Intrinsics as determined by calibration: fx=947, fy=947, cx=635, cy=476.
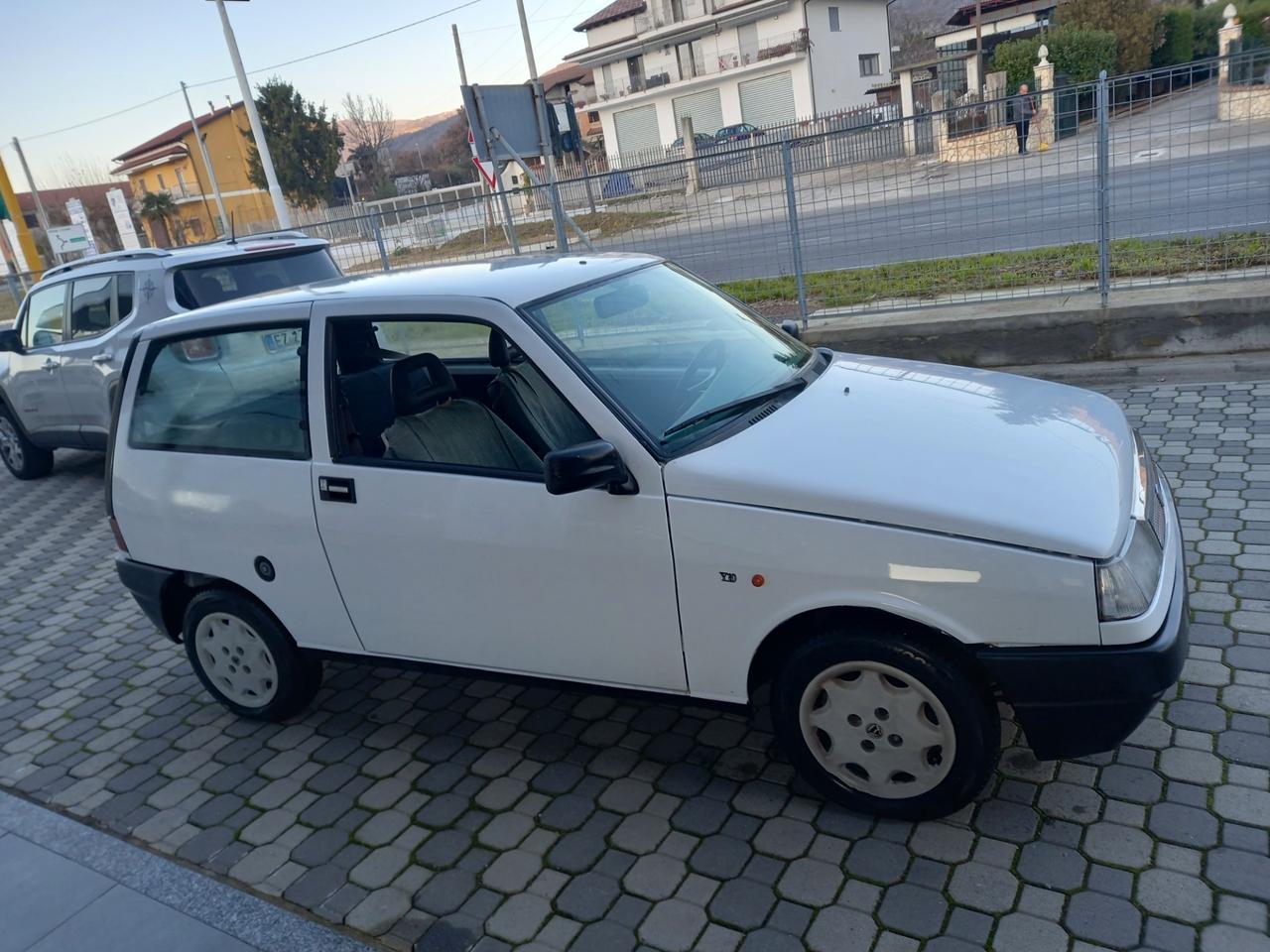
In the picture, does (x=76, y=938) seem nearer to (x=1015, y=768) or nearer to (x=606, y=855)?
(x=606, y=855)

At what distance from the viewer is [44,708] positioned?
190 inches

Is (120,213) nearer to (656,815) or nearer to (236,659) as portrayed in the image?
(236,659)

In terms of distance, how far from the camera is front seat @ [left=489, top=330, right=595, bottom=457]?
3.18m

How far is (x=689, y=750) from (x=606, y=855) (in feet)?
1.97

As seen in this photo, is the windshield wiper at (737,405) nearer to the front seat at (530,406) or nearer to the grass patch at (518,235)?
the front seat at (530,406)

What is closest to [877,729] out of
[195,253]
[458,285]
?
[458,285]

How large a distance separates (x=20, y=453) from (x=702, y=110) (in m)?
53.9

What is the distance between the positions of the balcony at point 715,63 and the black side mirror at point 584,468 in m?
55.4

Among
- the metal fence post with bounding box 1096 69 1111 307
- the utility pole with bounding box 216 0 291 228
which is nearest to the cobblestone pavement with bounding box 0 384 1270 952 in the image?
the metal fence post with bounding box 1096 69 1111 307

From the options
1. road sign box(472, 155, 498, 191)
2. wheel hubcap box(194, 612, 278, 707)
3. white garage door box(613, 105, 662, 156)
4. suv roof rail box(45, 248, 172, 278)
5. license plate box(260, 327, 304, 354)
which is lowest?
wheel hubcap box(194, 612, 278, 707)

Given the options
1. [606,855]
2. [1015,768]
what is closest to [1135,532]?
[1015,768]

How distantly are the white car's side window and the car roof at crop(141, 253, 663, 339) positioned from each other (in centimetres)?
13

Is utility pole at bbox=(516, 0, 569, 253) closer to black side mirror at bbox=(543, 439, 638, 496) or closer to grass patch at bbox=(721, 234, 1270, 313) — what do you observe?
grass patch at bbox=(721, 234, 1270, 313)

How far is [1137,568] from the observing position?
8.71 feet
